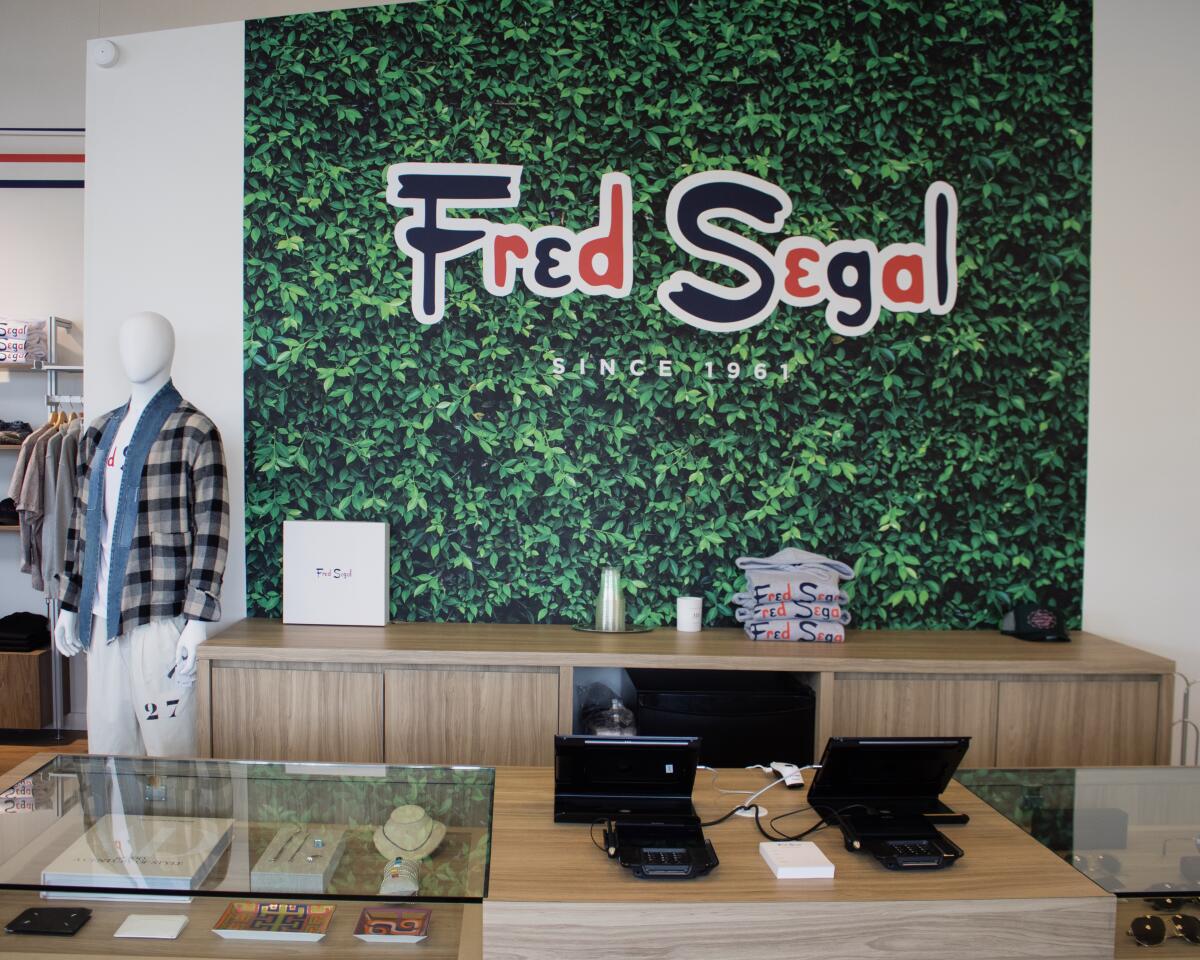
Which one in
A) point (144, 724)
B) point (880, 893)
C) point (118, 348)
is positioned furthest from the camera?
point (118, 348)

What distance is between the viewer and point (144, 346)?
9.40ft

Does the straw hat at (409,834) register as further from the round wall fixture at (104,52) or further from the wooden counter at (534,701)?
the round wall fixture at (104,52)

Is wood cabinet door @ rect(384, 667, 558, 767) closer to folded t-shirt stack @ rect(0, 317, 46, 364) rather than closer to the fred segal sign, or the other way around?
the fred segal sign

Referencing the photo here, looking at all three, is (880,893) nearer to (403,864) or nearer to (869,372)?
(403,864)

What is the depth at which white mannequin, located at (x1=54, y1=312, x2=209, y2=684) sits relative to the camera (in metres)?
2.82

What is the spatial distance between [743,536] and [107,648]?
220 centimetres

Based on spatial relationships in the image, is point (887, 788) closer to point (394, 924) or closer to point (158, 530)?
point (394, 924)

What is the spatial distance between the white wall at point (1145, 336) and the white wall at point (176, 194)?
3265mm

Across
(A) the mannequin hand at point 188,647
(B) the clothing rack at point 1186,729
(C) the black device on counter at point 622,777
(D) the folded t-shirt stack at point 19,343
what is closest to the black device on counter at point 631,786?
(C) the black device on counter at point 622,777

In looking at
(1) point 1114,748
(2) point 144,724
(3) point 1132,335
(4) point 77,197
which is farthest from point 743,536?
(4) point 77,197

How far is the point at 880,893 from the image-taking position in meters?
1.41

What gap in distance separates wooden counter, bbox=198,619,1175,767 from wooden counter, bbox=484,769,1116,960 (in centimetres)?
138

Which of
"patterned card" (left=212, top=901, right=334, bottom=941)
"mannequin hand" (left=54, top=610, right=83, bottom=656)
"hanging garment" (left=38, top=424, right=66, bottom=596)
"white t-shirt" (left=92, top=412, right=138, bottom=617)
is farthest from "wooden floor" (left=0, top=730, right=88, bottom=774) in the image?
"patterned card" (left=212, top=901, right=334, bottom=941)

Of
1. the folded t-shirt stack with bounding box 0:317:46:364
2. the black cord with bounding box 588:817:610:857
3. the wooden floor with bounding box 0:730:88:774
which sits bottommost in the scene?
the wooden floor with bounding box 0:730:88:774
